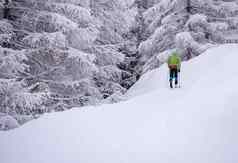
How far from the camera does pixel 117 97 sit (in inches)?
626

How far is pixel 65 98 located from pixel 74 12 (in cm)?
334

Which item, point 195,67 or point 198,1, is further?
point 198,1

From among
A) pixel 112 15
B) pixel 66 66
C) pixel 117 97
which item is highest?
pixel 112 15

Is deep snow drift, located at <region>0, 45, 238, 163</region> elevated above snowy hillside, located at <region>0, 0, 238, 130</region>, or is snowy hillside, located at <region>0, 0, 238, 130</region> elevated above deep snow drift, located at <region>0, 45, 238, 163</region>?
snowy hillside, located at <region>0, 0, 238, 130</region>

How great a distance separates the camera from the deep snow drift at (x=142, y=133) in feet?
29.4

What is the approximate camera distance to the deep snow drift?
29.4 feet

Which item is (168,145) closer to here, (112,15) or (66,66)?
(66,66)

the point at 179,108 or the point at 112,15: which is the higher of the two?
the point at 112,15

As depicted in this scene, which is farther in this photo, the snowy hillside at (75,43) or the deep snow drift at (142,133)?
the snowy hillside at (75,43)

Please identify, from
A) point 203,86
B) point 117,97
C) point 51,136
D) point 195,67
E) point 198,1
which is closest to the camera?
point 51,136

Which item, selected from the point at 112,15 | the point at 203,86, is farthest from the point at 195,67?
the point at 112,15

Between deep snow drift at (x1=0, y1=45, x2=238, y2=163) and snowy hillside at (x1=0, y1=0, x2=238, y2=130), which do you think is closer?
deep snow drift at (x1=0, y1=45, x2=238, y2=163)

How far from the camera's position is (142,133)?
10.0 metres

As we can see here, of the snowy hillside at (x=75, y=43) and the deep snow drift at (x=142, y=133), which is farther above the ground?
the snowy hillside at (x=75, y=43)
